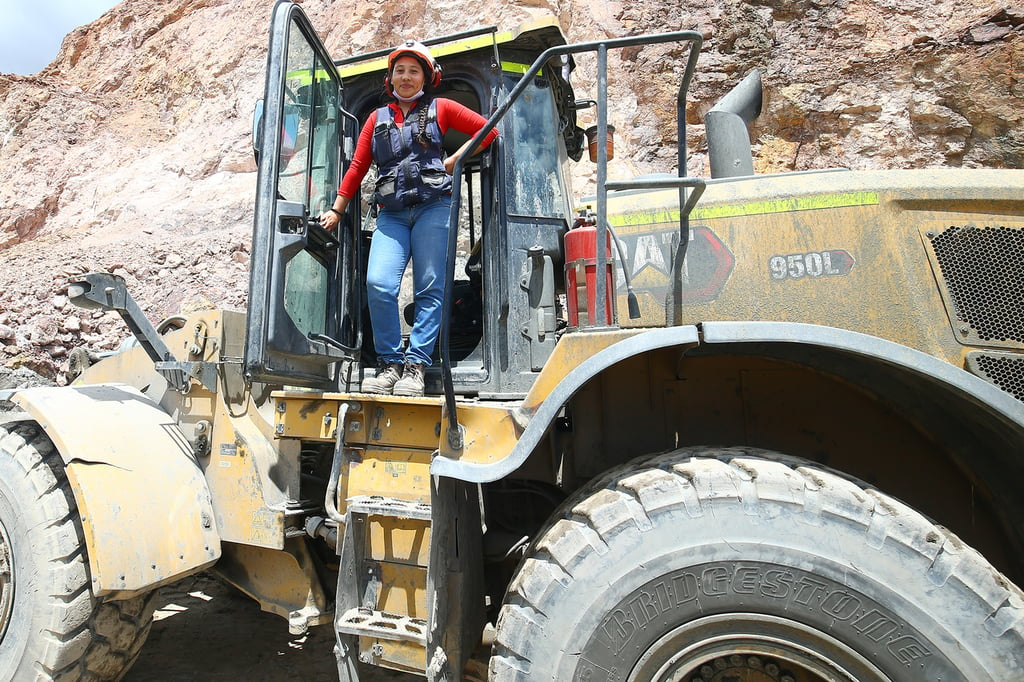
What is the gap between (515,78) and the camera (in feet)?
9.87

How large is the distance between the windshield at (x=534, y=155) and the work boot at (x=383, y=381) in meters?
0.89

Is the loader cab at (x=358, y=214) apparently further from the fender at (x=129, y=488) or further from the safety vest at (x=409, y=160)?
the fender at (x=129, y=488)

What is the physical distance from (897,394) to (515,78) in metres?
2.08

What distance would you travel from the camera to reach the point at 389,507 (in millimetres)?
2564

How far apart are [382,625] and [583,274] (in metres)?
1.58

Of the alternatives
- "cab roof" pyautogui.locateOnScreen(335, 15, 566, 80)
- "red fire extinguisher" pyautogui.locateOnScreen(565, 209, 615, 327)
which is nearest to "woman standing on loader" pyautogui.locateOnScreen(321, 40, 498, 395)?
"cab roof" pyautogui.locateOnScreen(335, 15, 566, 80)

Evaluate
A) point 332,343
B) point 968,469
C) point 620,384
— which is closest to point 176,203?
point 332,343

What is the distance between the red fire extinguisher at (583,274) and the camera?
252 cm

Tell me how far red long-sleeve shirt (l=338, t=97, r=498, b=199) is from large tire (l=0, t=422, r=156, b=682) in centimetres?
191

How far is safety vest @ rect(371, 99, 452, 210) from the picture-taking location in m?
2.95

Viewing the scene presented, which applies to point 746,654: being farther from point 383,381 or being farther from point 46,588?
point 46,588

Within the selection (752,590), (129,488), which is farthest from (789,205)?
(129,488)

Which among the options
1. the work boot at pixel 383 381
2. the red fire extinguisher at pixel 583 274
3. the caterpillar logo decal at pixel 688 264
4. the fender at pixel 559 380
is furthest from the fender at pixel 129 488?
the caterpillar logo decal at pixel 688 264

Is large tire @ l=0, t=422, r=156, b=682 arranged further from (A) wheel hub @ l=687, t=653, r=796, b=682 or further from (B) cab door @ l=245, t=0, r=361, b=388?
(A) wheel hub @ l=687, t=653, r=796, b=682
